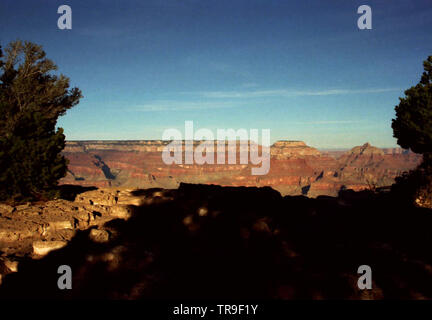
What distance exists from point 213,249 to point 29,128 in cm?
1249

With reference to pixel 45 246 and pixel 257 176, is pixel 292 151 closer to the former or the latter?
pixel 257 176

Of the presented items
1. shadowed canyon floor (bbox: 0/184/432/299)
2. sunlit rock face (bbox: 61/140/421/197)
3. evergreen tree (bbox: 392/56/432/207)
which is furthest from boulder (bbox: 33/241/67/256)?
sunlit rock face (bbox: 61/140/421/197)

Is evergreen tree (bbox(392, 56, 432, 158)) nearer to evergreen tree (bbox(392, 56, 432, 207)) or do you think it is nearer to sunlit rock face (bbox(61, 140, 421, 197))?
evergreen tree (bbox(392, 56, 432, 207))

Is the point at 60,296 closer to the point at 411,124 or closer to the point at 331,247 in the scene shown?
the point at 331,247

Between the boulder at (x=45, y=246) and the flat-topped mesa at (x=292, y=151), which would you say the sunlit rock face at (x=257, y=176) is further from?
the boulder at (x=45, y=246)

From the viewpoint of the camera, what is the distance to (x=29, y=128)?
15.5m

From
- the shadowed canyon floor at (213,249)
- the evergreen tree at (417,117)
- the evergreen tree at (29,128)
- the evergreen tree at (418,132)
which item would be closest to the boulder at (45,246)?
the shadowed canyon floor at (213,249)

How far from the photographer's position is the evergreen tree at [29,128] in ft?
46.8

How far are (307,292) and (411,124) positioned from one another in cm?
1932

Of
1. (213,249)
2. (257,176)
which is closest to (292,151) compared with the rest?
(257,176)
